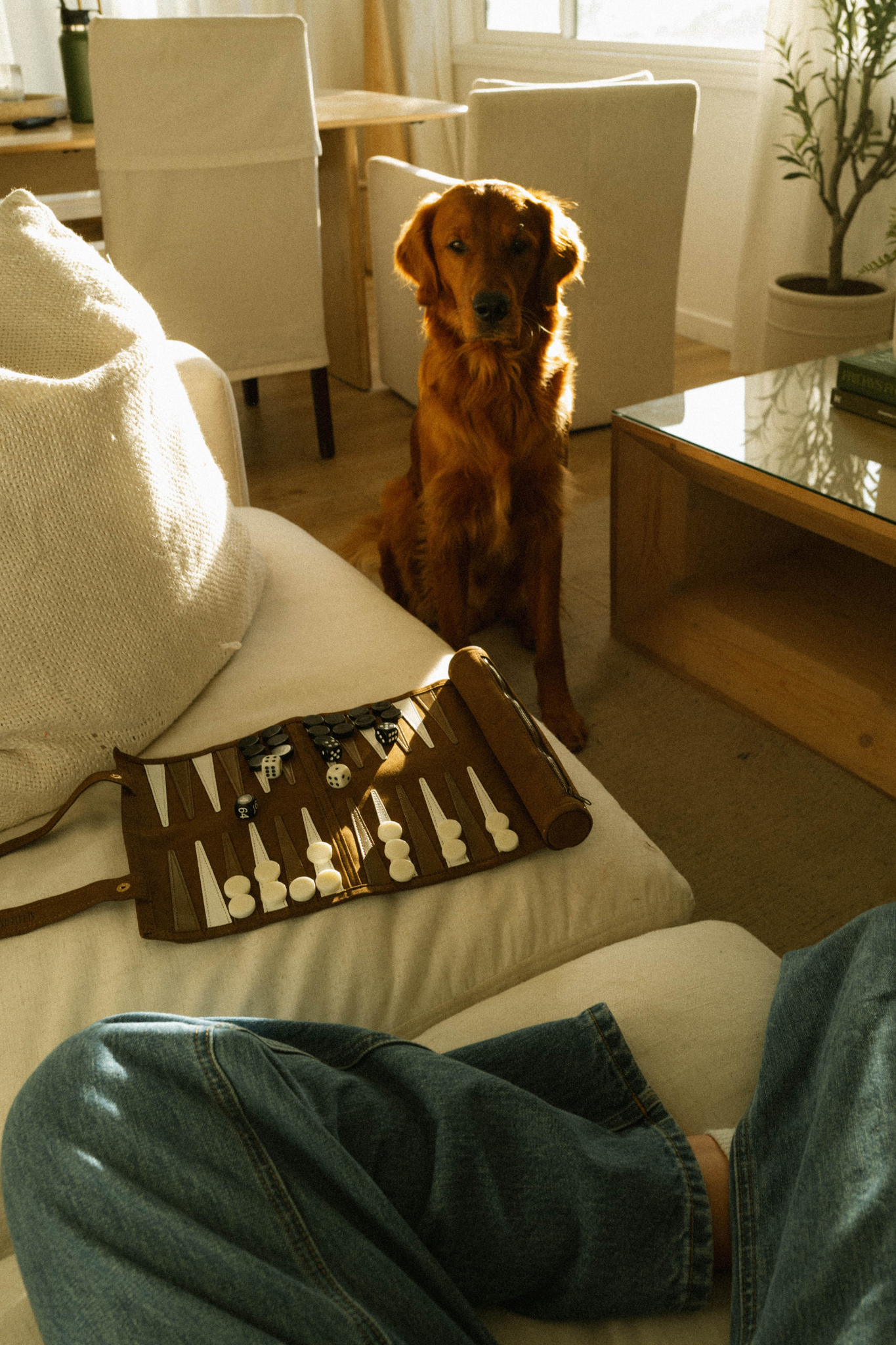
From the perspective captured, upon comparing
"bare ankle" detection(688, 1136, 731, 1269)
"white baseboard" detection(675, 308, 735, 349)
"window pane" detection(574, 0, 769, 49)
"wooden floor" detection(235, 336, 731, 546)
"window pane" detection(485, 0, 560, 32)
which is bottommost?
"wooden floor" detection(235, 336, 731, 546)

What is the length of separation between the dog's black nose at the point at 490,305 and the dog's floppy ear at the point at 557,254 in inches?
5.4

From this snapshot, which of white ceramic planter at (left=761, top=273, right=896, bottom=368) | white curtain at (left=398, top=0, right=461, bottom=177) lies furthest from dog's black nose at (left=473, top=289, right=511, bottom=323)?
white curtain at (left=398, top=0, right=461, bottom=177)

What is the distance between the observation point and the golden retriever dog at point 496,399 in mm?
1632

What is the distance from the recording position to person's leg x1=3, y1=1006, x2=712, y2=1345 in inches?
22.8

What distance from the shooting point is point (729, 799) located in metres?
1.65

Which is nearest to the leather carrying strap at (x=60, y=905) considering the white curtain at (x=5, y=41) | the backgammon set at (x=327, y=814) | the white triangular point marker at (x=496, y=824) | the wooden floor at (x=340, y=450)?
the backgammon set at (x=327, y=814)

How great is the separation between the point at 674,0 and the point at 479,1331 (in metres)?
4.08

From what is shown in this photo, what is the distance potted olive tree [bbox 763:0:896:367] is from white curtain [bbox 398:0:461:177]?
1.97 metres

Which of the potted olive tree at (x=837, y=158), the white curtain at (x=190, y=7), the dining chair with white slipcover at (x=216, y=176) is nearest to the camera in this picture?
the dining chair with white slipcover at (x=216, y=176)

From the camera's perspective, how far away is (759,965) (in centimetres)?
90

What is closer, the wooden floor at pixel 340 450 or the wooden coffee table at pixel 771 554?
the wooden coffee table at pixel 771 554

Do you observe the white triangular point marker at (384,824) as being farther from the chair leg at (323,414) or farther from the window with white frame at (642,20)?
the window with white frame at (642,20)

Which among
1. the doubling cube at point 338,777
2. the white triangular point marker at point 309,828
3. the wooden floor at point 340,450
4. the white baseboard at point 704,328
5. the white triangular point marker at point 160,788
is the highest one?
the doubling cube at point 338,777

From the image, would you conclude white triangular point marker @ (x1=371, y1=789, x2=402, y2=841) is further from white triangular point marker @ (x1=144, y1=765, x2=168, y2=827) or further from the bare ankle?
the bare ankle
